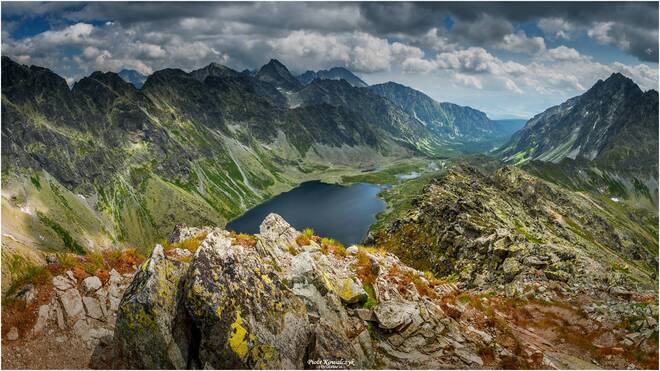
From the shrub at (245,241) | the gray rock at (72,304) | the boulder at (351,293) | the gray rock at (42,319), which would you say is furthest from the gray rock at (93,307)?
the boulder at (351,293)

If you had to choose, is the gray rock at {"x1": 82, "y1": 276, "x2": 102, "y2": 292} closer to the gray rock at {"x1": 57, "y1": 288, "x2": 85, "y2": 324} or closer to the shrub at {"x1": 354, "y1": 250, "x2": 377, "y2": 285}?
the gray rock at {"x1": 57, "y1": 288, "x2": 85, "y2": 324}

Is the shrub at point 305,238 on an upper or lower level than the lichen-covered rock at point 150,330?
lower

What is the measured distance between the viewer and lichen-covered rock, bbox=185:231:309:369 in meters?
16.8

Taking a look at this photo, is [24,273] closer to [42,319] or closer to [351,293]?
Result: [42,319]

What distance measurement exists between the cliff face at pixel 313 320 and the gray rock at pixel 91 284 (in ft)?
12.3

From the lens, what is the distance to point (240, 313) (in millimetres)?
17344

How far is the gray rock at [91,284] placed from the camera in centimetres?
2101

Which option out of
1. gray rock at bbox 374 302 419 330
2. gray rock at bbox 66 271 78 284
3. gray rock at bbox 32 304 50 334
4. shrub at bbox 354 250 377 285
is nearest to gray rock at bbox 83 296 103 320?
gray rock at bbox 66 271 78 284

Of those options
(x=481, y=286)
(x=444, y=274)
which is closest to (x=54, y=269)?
(x=481, y=286)

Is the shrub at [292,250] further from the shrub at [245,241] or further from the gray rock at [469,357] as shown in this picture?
the gray rock at [469,357]

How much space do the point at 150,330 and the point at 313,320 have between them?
7751mm

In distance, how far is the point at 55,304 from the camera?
19.5 meters

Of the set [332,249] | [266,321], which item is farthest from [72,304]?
[332,249]

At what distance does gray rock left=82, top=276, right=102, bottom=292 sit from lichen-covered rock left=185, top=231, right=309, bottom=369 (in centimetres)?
721
